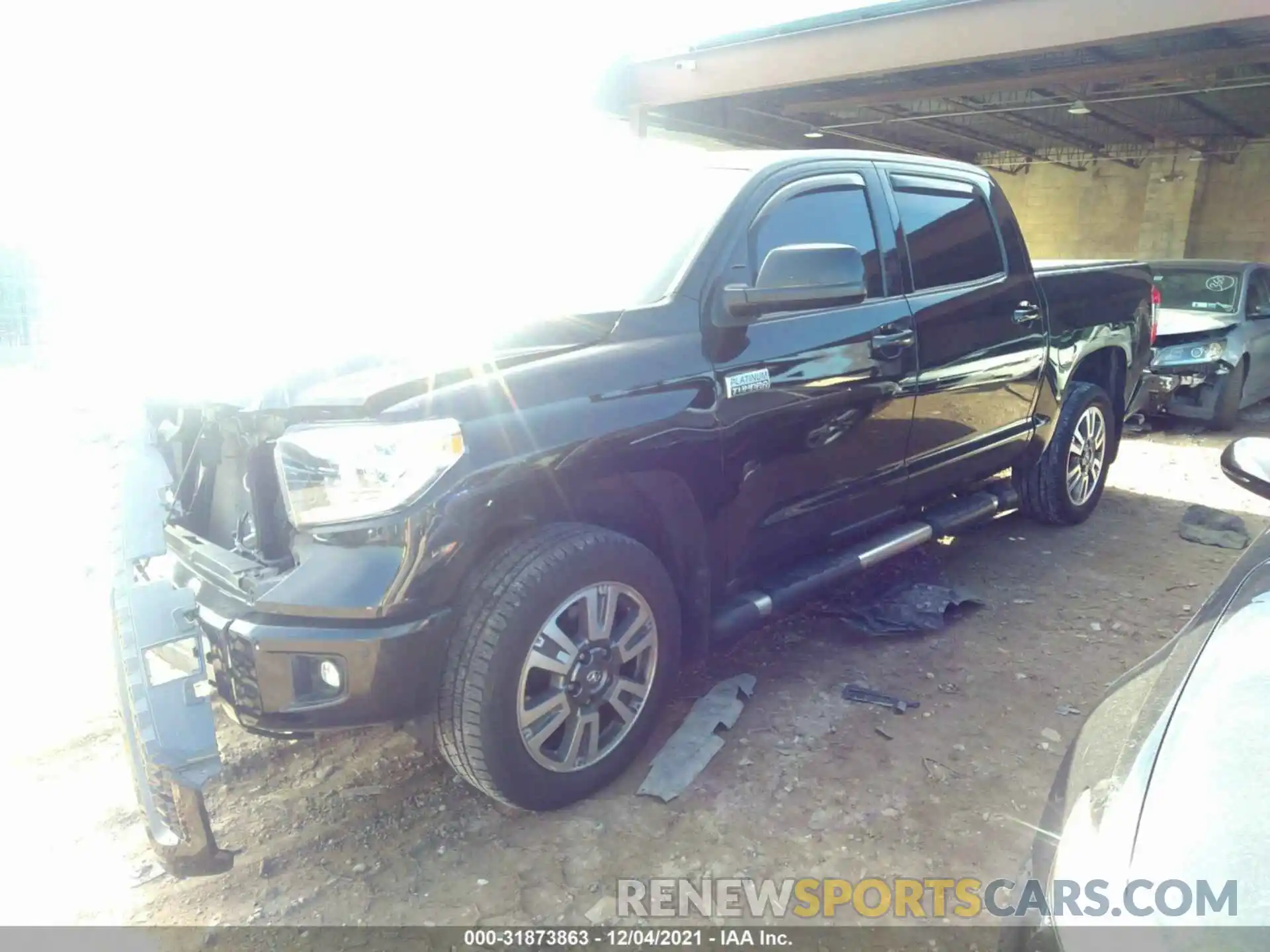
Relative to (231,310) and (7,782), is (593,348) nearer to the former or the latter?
(231,310)

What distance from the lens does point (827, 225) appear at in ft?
10.8

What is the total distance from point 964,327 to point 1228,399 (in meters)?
5.78

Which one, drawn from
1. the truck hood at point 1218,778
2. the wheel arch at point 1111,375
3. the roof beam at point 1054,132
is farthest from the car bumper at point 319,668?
the roof beam at point 1054,132

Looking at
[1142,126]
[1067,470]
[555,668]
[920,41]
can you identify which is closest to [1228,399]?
[1067,470]

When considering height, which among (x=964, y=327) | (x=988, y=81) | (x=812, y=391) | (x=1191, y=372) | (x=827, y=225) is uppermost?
(x=988, y=81)

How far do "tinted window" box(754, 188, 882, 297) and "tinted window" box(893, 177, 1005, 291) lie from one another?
0.88 ft

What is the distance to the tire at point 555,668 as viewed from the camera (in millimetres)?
2264

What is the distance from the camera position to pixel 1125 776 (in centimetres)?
143

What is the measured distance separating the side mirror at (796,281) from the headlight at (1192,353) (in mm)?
6728

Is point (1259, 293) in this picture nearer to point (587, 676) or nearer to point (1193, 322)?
point (1193, 322)

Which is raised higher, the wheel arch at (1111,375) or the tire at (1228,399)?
the wheel arch at (1111,375)

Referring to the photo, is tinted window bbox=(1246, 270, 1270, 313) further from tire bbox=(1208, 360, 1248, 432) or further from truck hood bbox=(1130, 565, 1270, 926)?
truck hood bbox=(1130, 565, 1270, 926)

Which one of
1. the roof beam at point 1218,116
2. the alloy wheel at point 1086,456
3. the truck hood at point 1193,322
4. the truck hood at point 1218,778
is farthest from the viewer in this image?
the roof beam at point 1218,116

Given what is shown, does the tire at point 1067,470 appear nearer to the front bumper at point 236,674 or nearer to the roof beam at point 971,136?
the front bumper at point 236,674
